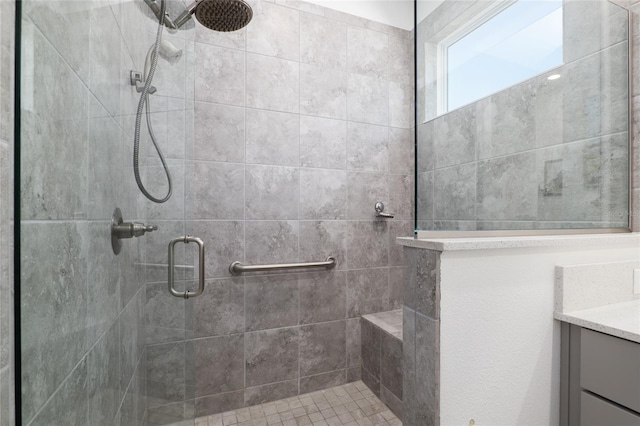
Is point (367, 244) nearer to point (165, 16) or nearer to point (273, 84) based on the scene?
point (273, 84)

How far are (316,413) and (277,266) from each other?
33.0 inches

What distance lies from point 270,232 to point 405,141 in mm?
1191

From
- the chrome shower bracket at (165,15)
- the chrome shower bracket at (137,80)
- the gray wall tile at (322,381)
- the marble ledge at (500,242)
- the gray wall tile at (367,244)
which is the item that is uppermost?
the chrome shower bracket at (165,15)

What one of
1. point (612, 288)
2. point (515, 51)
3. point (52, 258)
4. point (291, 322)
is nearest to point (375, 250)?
point (291, 322)

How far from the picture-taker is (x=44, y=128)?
18.7 inches

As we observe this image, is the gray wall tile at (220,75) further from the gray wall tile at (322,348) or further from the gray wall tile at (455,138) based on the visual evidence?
the gray wall tile at (322,348)

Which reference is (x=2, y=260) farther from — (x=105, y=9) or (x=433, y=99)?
(x=433, y=99)

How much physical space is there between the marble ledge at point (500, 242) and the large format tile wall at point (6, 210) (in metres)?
0.82

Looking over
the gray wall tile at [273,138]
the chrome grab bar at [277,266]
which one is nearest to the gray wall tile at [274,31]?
the gray wall tile at [273,138]

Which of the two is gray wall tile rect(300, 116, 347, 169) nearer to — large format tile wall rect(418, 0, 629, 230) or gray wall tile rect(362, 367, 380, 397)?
large format tile wall rect(418, 0, 629, 230)

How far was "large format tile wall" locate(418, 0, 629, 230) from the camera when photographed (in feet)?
3.49

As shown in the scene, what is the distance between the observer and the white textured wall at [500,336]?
0.83 meters

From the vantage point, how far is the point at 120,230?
818mm

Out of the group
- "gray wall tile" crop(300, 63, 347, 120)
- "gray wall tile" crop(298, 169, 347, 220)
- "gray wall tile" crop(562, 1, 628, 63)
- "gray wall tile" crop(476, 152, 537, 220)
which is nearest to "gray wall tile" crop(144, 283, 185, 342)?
"gray wall tile" crop(298, 169, 347, 220)
